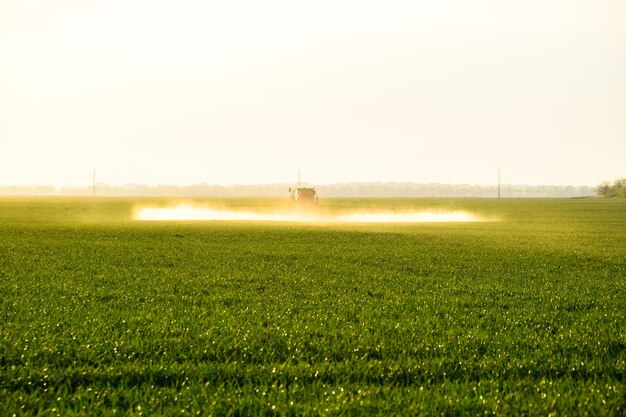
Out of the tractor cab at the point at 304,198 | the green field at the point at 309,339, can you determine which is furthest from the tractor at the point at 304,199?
the green field at the point at 309,339

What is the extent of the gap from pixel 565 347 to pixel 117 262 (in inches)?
513

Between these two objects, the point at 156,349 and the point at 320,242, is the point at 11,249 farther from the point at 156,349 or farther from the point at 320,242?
the point at 156,349

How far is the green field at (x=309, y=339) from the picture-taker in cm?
539

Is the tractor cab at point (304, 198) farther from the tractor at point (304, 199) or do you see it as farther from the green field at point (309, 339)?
the green field at point (309, 339)

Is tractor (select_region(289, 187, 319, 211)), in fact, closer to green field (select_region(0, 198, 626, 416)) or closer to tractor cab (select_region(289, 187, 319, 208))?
tractor cab (select_region(289, 187, 319, 208))

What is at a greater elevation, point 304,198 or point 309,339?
point 304,198

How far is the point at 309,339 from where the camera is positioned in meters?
7.47

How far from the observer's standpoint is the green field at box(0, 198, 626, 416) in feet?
17.7

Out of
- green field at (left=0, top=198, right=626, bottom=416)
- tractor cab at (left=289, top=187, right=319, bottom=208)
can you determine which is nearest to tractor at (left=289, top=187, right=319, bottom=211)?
tractor cab at (left=289, top=187, right=319, bottom=208)

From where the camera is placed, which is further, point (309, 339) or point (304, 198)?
point (304, 198)

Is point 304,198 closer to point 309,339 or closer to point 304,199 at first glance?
point 304,199

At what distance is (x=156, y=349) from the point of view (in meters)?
6.95

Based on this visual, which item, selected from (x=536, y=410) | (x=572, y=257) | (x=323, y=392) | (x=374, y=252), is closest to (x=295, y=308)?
(x=323, y=392)

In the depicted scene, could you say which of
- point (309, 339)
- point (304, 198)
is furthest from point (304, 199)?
point (309, 339)
